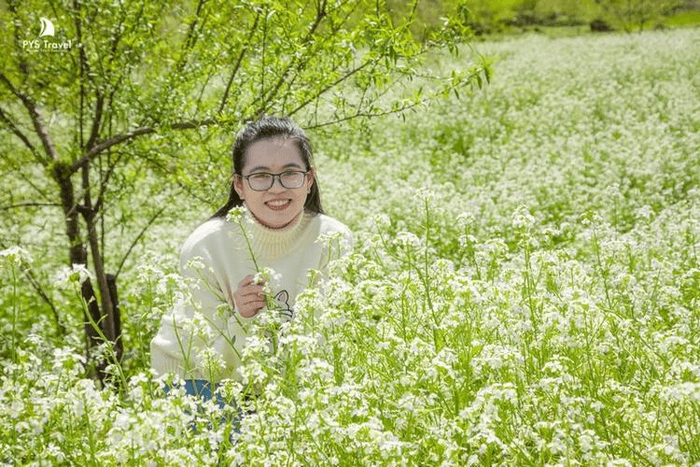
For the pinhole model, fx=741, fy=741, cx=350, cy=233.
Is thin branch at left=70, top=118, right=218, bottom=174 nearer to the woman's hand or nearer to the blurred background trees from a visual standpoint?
the blurred background trees

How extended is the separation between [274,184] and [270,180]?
3 cm

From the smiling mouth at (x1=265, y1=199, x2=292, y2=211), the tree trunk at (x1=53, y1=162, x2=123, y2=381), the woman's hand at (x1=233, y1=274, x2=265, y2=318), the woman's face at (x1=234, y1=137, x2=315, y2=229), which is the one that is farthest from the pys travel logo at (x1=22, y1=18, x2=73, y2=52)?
the woman's hand at (x1=233, y1=274, x2=265, y2=318)

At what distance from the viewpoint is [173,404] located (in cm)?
222

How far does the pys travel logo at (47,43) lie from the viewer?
4898mm

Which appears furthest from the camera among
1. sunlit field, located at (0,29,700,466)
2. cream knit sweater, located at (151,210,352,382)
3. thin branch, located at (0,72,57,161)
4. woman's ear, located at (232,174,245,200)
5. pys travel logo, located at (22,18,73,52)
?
thin branch, located at (0,72,57,161)

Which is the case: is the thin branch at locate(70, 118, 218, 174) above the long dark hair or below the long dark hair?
above

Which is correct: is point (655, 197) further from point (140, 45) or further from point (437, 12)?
point (437, 12)

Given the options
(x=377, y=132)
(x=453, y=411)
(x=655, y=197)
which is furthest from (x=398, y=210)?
(x=453, y=411)

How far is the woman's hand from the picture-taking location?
145 inches

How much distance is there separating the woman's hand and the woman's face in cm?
46

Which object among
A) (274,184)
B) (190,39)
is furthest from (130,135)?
(274,184)

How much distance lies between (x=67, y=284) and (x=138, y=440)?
1.91ft

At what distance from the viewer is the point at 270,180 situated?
400 centimetres

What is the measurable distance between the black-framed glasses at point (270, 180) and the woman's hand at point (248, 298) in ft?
1.81
